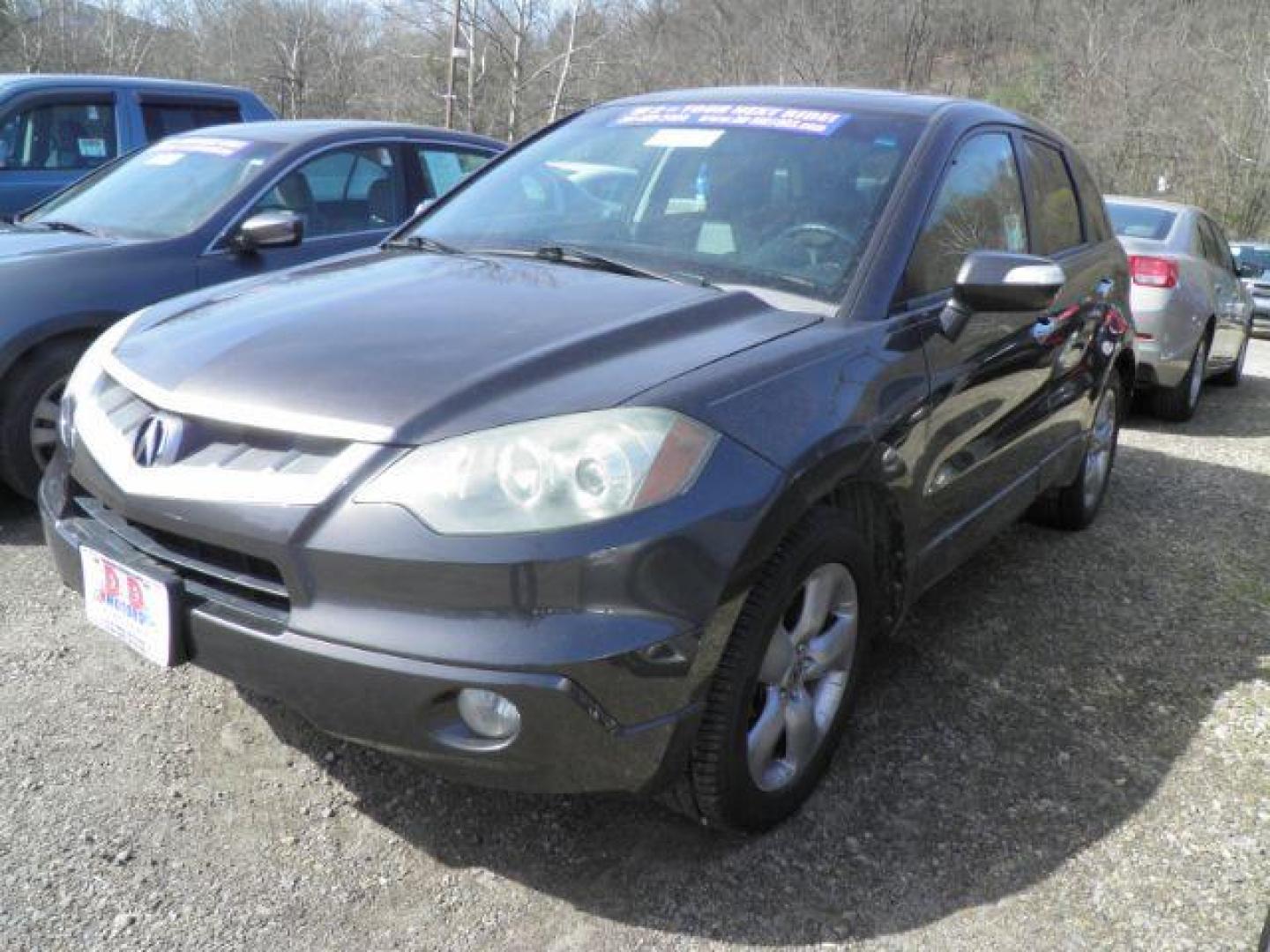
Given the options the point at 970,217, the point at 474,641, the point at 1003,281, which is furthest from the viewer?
the point at 970,217

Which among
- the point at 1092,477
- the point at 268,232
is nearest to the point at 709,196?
the point at 268,232

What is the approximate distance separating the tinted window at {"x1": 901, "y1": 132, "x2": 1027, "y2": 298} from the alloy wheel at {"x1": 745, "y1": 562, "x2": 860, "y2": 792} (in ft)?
2.71

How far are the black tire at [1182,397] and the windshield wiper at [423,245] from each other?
5.66m

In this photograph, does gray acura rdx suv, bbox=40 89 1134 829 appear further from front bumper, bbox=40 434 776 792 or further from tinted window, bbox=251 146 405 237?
tinted window, bbox=251 146 405 237

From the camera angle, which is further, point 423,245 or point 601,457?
point 423,245

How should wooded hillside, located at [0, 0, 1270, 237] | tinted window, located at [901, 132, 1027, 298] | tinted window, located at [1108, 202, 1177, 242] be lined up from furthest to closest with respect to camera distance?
wooded hillside, located at [0, 0, 1270, 237]
tinted window, located at [1108, 202, 1177, 242]
tinted window, located at [901, 132, 1027, 298]

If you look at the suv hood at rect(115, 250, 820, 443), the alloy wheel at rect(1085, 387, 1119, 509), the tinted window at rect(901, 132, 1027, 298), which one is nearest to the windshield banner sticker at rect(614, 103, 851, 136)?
the tinted window at rect(901, 132, 1027, 298)

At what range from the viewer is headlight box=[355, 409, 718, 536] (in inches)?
75.5

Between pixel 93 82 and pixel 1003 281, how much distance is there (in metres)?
6.33

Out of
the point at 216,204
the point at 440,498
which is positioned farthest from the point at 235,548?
the point at 216,204

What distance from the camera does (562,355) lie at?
2.21 meters

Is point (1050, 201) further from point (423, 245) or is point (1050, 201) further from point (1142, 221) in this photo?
point (1142, 221)

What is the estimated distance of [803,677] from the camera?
2.47 m

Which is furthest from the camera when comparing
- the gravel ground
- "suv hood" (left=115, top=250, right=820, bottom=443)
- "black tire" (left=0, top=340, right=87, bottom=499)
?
"black tire" (left=0, top=340, right=87, bottom=499)
